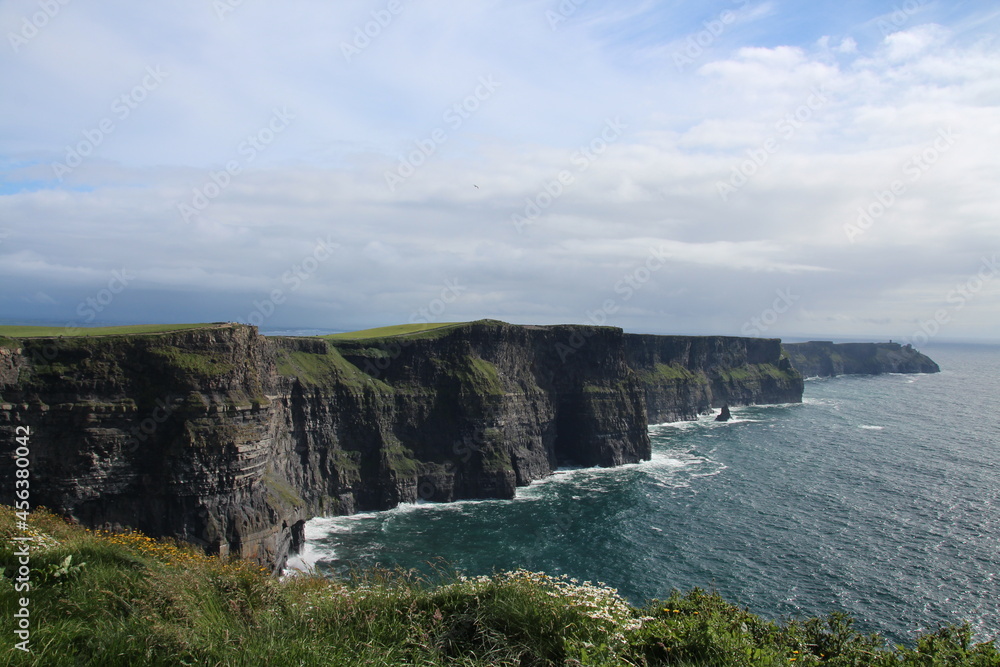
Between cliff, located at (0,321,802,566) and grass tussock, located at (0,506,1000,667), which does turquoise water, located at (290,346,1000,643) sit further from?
grass tussock, located at (0,506,1000,667)

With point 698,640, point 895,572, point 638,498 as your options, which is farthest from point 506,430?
point 698,640

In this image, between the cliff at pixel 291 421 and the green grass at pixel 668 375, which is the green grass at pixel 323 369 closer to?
the cliff at pixel 291 421

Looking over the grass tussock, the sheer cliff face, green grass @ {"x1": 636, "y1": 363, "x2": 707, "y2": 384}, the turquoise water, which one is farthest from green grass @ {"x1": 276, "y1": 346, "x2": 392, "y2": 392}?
green grass @ {"x1": 636, "y1": 363, "x2": 707, "y2": 384}

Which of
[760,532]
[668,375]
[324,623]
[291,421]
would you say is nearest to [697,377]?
[668,375]

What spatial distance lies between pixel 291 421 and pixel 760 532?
60097 millimetres

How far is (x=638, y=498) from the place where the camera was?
277ft

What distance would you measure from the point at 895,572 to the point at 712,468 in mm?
44227

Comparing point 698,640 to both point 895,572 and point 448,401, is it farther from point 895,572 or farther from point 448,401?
point 448,401

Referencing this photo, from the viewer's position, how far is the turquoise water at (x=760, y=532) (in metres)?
52.8

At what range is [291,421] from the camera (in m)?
73.4

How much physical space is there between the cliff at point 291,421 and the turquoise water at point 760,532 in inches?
226

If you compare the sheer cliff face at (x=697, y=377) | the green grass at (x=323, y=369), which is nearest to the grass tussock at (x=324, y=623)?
the green grass at (x=323, y=369)

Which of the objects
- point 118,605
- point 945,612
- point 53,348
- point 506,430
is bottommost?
point 945,612

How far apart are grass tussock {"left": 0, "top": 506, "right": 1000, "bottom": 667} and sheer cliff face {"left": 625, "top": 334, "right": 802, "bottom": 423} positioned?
138m
